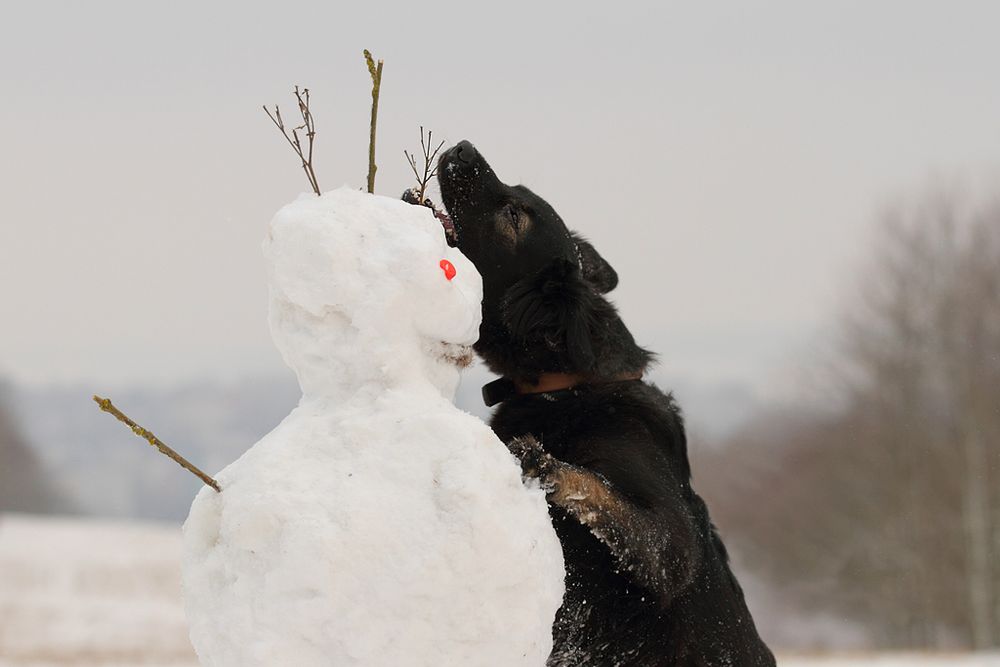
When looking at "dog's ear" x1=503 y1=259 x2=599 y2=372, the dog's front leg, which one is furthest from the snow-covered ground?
the dog's front leg

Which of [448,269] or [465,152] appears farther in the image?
[465,152]

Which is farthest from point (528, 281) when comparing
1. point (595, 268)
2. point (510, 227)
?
point (595, 268)

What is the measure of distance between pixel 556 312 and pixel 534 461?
2.23 ft

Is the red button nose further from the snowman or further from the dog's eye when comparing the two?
the dog's eye

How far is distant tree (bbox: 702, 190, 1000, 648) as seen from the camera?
22.7 metres

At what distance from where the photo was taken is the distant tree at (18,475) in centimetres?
5988

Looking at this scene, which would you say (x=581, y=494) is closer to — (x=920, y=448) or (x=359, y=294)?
(x=359, y=294)

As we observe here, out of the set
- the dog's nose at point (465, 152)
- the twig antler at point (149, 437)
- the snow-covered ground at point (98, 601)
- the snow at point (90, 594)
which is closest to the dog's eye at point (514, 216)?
the dog's nose at point (465, 152)

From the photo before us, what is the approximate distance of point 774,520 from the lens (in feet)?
95.5

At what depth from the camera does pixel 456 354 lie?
3.12m

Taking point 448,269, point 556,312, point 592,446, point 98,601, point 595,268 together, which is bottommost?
point 592,446

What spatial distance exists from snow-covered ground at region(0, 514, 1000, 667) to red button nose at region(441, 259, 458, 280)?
7.74 metres

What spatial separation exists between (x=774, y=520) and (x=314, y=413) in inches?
1092

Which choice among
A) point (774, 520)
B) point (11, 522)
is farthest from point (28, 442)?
point (774, 520)
